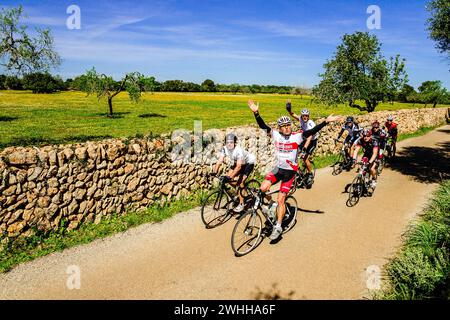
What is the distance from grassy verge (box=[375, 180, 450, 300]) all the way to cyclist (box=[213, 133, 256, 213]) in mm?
3893

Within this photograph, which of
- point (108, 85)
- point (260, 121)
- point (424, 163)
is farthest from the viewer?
point (108, 85)

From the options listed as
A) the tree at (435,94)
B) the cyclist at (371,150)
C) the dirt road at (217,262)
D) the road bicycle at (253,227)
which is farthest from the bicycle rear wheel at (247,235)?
the tree at (435,94)

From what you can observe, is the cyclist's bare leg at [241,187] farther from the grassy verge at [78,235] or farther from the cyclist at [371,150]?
the cyclist at [371,150]

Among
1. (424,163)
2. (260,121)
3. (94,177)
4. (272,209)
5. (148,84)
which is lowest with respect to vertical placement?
(424,163)

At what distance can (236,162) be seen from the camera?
7914mm

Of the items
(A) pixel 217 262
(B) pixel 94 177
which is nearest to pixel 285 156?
(A) pixel 217 262

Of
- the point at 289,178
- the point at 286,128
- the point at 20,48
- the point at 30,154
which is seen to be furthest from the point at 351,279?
the point at 20,48

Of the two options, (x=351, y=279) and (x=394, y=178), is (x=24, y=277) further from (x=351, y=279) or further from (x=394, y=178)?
(x=394, y=178)

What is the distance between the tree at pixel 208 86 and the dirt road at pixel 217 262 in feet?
374

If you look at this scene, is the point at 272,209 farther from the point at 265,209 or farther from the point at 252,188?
the point at 252,188

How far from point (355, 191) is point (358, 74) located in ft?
67.1

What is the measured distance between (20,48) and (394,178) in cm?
2488

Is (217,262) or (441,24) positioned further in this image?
(441,24)

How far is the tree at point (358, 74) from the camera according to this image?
26125 mm
